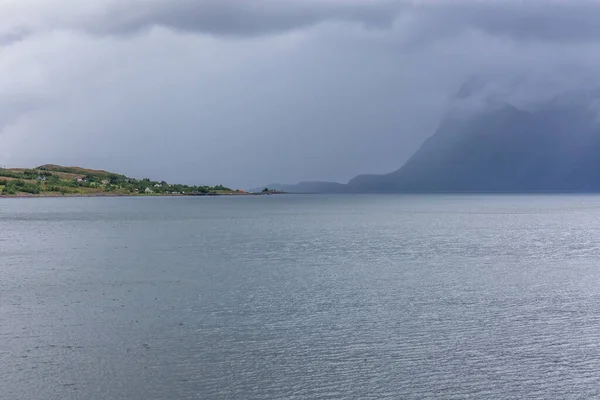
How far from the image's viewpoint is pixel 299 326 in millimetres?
33250

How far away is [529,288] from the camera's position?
4659 centimetres

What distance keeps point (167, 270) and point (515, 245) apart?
47.9 m

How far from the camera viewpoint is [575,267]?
5891 cm

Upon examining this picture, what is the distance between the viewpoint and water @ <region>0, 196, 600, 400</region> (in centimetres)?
2427

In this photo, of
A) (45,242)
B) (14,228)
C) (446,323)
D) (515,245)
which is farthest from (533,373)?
(14,228)

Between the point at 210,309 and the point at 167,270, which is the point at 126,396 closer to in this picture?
the point at 210,309

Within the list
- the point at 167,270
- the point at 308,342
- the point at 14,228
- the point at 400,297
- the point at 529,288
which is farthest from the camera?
the point at 14,228

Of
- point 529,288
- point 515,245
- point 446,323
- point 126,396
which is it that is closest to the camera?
point 126,396

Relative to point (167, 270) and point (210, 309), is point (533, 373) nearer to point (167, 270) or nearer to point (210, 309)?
point (210, 309)

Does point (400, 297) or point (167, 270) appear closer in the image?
point (400, 297)

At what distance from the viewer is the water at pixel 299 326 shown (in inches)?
955

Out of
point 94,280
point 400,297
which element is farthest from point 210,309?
point 94,280

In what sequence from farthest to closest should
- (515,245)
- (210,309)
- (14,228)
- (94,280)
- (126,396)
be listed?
Result: (14,228), (515,245), (94,280), (210,309), (126,396)

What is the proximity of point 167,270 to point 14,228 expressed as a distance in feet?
227
